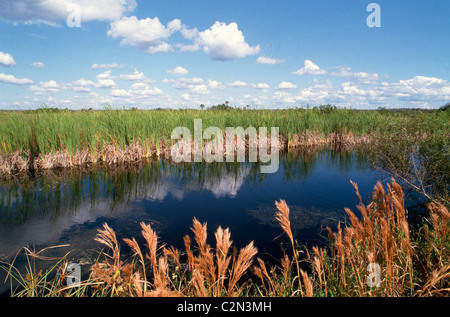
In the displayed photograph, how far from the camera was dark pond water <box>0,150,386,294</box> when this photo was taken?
506cm

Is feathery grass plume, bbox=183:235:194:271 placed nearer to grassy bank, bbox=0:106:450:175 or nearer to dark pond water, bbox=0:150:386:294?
dark pond water, bbox=0:150:386:294

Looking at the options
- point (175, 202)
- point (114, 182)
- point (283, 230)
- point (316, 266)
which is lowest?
point (283, 230)

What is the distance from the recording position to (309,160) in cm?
1210

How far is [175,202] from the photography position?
702cm

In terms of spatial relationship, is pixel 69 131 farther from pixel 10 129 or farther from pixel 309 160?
pixel 309 160

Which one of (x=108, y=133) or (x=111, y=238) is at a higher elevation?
(x=108, y=133)

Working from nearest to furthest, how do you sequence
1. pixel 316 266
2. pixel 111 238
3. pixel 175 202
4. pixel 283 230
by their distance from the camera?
1. pixel 111 238
2. pixel 316 266
3. pixel 283 230
4. pixel 175 202

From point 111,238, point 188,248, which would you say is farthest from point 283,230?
point 111,238

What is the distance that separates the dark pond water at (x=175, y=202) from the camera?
506cm

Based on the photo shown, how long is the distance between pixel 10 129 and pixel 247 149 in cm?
1006

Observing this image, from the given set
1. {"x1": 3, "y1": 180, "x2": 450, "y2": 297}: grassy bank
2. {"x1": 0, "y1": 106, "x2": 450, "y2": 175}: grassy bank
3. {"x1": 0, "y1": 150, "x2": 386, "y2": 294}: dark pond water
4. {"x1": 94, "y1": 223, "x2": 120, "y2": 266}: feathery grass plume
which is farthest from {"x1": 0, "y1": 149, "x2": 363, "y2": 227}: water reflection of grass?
{"x1": 94, "y1": 223, "x2": 120, "y2": 266}: feathery grass plume

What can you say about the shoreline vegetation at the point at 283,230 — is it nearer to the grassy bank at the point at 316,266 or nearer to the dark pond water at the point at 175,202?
the grassy bank at the point at 316,266

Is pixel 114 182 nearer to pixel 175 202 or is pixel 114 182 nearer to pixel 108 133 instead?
pixel 175 202
